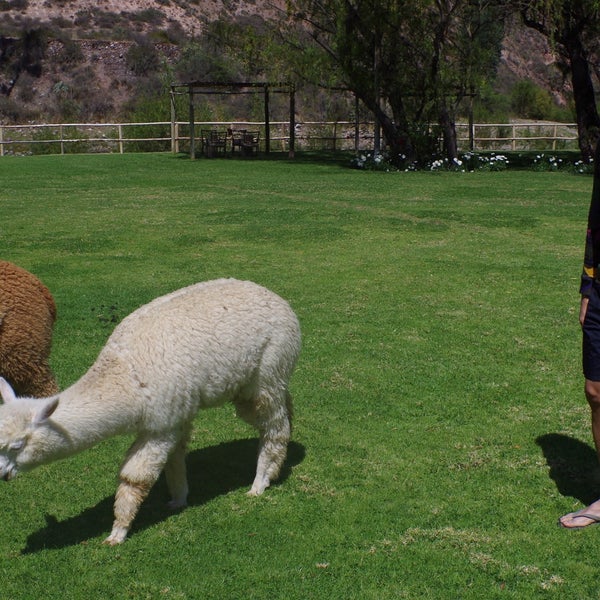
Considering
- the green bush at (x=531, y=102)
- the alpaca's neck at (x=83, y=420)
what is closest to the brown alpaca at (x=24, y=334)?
the alpaca's neck at (x=83, y=420)

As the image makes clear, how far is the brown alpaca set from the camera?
5320 mm

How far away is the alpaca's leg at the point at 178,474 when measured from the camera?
450cm

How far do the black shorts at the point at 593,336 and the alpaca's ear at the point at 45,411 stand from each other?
2527 millimetres

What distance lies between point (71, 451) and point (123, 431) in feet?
0.91

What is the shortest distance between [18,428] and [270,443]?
147 centimetres

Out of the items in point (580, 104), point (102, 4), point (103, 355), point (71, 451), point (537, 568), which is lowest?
point (537, 568)

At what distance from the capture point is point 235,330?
4.44 metres

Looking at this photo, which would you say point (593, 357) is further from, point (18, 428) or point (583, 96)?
point (583, 96)

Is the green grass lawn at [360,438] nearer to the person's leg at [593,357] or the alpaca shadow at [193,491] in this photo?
the alpaca shadow at [193,491]

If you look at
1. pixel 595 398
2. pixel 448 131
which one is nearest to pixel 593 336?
pixel 595 398

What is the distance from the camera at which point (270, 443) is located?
4680 mm


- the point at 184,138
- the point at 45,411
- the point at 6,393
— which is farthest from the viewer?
the point at 184,138

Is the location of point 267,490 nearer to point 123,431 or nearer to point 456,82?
point 123,431

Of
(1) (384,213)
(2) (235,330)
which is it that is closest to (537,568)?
(2) (235,330)
